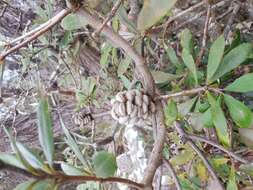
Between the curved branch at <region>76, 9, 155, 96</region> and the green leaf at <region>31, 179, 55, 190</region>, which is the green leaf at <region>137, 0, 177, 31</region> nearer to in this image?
the curved branch at <region>76, 9, 155, 96</region>

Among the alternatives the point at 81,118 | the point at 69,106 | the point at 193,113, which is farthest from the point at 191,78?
A: the point at 69,106

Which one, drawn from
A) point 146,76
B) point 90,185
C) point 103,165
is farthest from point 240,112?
point 90,185

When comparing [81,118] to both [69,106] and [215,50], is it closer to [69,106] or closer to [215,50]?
[69,106]

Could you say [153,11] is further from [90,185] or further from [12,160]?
[90,185]

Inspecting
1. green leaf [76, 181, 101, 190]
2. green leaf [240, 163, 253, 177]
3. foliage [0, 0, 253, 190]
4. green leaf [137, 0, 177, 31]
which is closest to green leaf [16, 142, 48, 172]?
foliage [0, 0, 253, 190]

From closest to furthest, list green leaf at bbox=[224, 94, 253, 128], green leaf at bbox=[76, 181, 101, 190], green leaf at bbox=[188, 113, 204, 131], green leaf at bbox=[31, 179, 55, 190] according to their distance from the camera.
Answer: green leaf at bbox=[31, 179, 55, 190]
green leaf at bbox=[224, 94, 253, 128]
green leaf at bbox=[188, 113, 204, 131]
green leaf at bbox=[76, 181, 101, 190]

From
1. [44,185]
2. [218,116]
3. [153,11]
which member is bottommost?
[44,185]
